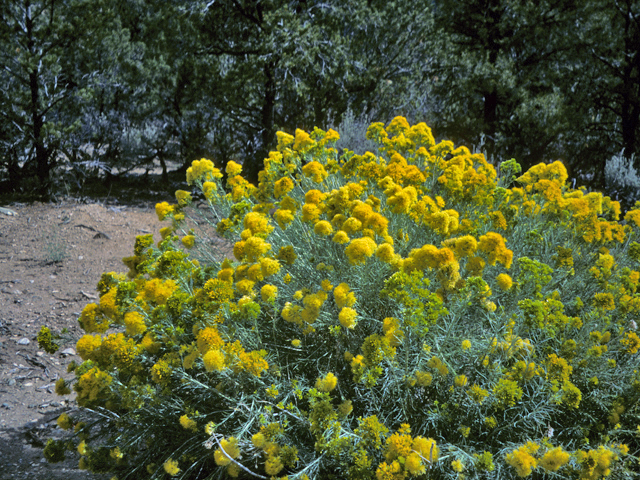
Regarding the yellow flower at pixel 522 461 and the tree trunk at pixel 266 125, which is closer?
the yellow flower at pixel 522 461

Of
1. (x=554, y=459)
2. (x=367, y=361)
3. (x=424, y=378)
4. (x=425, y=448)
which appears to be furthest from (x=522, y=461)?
(x=367, y=361)

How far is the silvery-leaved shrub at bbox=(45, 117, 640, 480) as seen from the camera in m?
1.85

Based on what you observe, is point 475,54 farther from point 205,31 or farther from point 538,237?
point 538,237

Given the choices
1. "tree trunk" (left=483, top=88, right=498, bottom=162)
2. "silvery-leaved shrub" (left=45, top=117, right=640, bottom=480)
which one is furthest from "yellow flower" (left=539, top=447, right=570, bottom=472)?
"tree trunk" (left=483, top=88, right=498, bottom=162)

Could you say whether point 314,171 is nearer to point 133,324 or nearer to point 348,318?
point 348,318

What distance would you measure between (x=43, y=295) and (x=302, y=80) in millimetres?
5253

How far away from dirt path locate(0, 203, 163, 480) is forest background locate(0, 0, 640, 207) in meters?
1.42

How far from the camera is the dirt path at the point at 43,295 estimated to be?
2803 millimetres

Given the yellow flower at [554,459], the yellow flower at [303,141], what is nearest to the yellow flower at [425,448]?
the yellow flower at [554,459]

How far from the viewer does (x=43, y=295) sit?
449 cm

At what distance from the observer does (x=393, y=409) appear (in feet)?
6.91

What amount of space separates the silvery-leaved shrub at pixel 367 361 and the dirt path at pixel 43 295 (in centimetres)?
49

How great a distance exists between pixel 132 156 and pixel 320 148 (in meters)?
6.76

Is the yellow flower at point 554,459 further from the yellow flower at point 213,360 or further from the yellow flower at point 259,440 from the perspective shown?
the yellow flower at point 213,360
